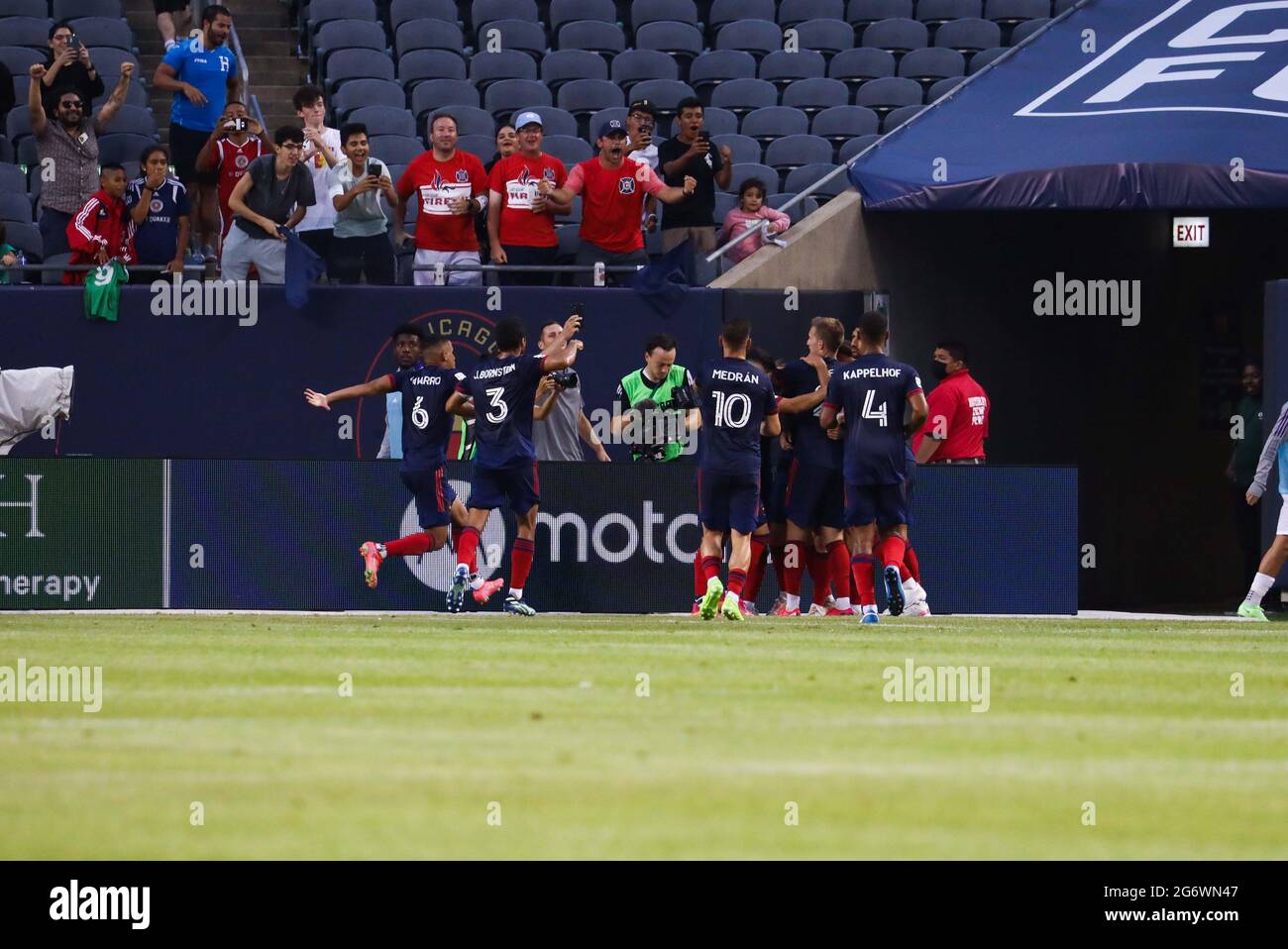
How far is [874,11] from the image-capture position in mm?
25828

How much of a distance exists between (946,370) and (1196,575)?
6487mm

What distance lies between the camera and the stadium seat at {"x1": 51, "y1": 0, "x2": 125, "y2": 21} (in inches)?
963

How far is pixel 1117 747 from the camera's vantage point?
28.9ft

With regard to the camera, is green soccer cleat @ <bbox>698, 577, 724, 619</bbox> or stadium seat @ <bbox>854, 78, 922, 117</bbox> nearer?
green soccer cleat @ <bbox>698, 577, 724, 619</bbox>

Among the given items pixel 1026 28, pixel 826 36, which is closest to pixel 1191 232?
pixel 1026 28

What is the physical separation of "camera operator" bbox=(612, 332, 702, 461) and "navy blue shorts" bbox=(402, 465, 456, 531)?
1.53 metres

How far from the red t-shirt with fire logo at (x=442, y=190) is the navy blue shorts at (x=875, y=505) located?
18.8ft

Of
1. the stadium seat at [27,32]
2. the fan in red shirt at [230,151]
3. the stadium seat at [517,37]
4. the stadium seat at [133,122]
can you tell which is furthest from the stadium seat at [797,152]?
the stadium seat at [27,32]

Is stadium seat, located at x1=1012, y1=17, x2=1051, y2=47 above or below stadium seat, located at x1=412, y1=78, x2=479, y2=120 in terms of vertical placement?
above

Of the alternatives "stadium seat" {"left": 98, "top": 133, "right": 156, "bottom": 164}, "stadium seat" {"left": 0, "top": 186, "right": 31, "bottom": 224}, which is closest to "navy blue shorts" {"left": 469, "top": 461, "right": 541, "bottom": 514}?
"stadium seat" {"left": 0, "top": 186, "right": 31, "bottom": 224}

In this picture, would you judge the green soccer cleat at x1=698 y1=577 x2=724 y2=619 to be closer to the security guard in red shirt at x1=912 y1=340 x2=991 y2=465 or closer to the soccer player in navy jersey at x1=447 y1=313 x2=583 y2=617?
the soccer player in navy jersey at x1=447 y1=313 x2=583 y2=617
